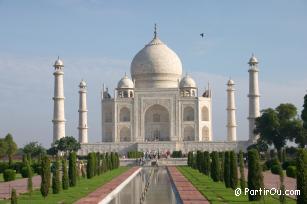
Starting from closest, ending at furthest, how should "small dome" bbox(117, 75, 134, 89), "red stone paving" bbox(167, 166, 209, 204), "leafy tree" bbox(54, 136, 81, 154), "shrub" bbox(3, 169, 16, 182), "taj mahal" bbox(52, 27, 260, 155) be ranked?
1. "red stone paving" bbox(167, 166, 209, 204)
2. "shrub" bbox(3, 169, 16, 182)
3. "leafy tree" bbox(54, 136, 81, 154)
4. "taj mahal" bbox(52, 27, 260, 155)
5. "small dome" bbox(117, 75, 134, 89)

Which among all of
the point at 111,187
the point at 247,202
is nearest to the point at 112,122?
the point at 111,187

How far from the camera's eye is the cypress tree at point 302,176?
9.97 metres

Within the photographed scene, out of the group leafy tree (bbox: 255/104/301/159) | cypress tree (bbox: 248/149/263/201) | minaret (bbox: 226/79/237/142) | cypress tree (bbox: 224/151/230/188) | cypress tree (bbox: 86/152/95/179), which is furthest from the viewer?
minaret (bbox: 226/79/237/142)

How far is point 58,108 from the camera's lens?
39.9 m

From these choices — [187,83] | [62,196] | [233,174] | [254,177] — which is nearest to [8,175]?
[62,196]

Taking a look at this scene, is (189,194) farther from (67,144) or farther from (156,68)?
(156,68)

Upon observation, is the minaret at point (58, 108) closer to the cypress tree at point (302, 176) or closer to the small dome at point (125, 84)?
the small dome at point (125, 84)

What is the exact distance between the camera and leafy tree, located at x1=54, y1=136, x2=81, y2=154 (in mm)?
36875

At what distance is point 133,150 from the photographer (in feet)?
129

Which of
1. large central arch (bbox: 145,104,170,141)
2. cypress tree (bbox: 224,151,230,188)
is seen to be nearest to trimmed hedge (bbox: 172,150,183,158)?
large central arch (bbox: 145,104,170,141)

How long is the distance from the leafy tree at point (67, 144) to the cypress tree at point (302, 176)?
27.5 meters

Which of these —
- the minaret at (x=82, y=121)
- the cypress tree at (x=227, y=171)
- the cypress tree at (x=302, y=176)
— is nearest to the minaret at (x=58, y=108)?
the minaret at (x=82, y=121)

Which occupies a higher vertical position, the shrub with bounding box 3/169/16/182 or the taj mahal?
the taj mahal

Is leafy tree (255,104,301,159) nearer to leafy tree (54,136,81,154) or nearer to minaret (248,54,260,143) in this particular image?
minaret (248,54,260,143)
